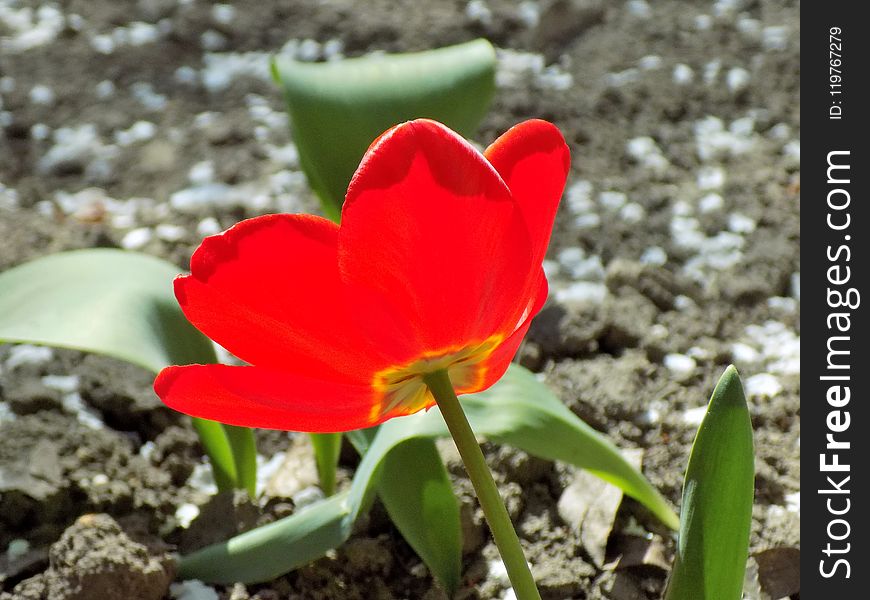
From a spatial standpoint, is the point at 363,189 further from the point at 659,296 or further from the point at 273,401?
the point at 659,296

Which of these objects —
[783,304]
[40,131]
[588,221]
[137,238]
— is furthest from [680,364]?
[40,131]

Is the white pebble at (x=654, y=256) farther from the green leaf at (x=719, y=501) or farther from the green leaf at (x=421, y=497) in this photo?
the green leaf at (x=719, y=501)

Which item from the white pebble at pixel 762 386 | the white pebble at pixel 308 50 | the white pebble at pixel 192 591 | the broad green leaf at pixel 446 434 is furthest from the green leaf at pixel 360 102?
the white pebble at pixel 308 50

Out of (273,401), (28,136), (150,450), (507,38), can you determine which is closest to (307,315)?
(273,401)

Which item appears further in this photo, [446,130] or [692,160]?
[692,160]

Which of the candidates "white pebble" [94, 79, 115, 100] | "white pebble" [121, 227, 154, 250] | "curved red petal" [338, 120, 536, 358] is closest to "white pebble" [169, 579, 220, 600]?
"curved red petal" [338, 120, 536, 358]

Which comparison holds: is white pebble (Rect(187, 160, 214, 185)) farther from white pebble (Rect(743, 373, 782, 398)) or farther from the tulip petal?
the tulip petal
